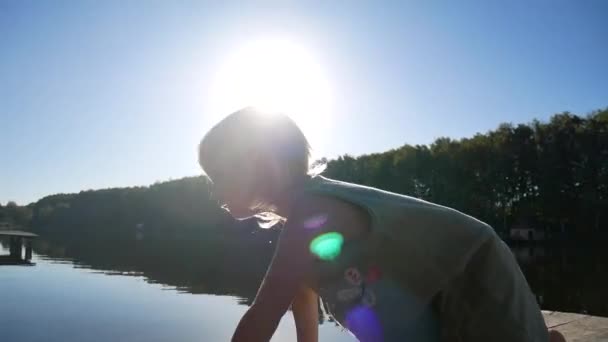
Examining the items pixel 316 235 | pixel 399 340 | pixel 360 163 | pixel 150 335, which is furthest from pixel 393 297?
pixel 360 163

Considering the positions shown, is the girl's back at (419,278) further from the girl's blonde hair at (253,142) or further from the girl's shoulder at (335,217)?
the girl's blonde hair at (253,142)

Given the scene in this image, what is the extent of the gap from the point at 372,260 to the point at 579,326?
3.72 meters

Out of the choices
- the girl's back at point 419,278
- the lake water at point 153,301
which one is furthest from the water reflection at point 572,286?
the girl's back at point 419,278

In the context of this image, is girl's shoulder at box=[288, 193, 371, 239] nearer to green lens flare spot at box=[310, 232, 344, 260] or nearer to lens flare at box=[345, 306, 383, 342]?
green lens flare spot at box=[310, 232, 344, 260]

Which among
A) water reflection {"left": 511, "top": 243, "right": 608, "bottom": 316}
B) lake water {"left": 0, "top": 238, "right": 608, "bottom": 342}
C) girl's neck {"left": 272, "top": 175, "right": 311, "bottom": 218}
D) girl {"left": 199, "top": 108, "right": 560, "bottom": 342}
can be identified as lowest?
lake water {"left": 0, "top": 238, "right": 608, "bottom": 342}

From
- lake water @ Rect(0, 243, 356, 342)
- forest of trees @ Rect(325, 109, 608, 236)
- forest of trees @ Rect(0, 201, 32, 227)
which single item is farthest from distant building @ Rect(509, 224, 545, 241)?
forest of trees @ Rect(0, 201, 32, 227)

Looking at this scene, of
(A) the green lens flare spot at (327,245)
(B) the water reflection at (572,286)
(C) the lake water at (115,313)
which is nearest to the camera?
(A) the green lens flare spot at (327,245)

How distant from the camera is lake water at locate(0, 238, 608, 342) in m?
12.1

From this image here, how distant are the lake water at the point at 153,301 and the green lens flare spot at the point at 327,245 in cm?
933

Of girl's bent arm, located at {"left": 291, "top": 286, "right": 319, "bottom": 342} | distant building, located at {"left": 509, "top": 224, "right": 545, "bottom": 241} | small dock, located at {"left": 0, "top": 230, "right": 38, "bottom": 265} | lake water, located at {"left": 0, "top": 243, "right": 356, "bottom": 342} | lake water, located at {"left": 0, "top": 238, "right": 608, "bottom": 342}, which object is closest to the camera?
girl's bent arm, located at {"left": 291, "top": 286, "right": 319, "bottom": 342}

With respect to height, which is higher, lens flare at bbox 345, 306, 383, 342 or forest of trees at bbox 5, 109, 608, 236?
forest of trees at bbox 5, 109, 608, 236

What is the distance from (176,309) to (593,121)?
38566mm

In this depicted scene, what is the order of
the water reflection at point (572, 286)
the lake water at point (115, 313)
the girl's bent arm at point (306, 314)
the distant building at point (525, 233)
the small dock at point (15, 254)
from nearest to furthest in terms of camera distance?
the girl's bent arm at point (306, 314) < the lake water at point (115, 313) < the water reflection at point (572, 286) < the small dock at point (15, 254) < the distant building at point (525, 233)

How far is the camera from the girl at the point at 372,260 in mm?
1288
